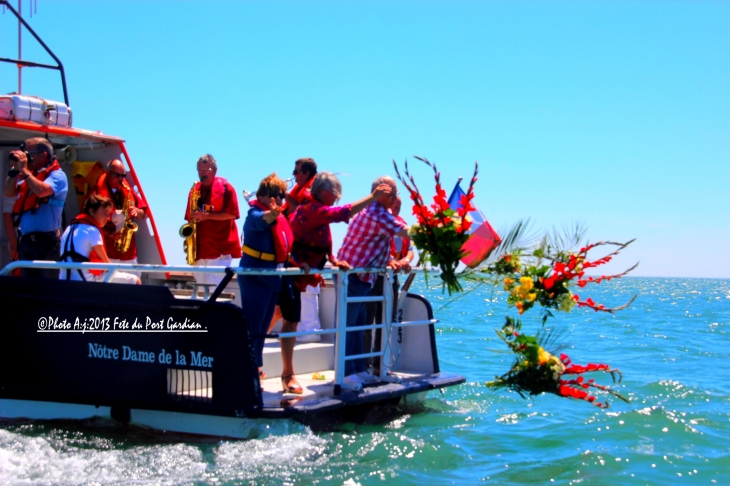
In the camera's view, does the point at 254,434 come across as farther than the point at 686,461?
No

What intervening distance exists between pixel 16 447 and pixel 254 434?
5.40ft

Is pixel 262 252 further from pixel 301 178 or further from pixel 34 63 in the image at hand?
pixel 34 63

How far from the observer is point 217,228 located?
7898 mm

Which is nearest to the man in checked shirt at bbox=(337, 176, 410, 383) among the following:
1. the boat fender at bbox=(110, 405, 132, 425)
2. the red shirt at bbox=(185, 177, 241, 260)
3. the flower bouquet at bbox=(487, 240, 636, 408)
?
the flower bouquet at bbox=(487, 240, 636, 408)

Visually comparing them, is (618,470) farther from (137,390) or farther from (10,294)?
(10,294)

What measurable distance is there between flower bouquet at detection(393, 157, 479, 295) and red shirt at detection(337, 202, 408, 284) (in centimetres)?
42

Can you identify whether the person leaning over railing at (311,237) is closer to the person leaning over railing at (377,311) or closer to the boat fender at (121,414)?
the person leaning over railing at (377,311)

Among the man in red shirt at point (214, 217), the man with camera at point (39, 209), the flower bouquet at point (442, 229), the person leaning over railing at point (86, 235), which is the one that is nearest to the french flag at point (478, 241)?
the flower bouquet at point (442, 229)

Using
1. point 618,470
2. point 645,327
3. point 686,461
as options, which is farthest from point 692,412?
point 645,327

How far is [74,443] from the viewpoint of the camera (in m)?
5.64

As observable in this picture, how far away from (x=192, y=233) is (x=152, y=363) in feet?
→ 7.73

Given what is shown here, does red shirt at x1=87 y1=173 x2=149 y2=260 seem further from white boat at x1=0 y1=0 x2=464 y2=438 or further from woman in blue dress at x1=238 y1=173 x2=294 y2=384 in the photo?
woman in blue dress at x1=238 y1=173 x2=294 y2=384

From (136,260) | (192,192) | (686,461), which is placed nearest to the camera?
(686,461)

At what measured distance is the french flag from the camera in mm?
5793
